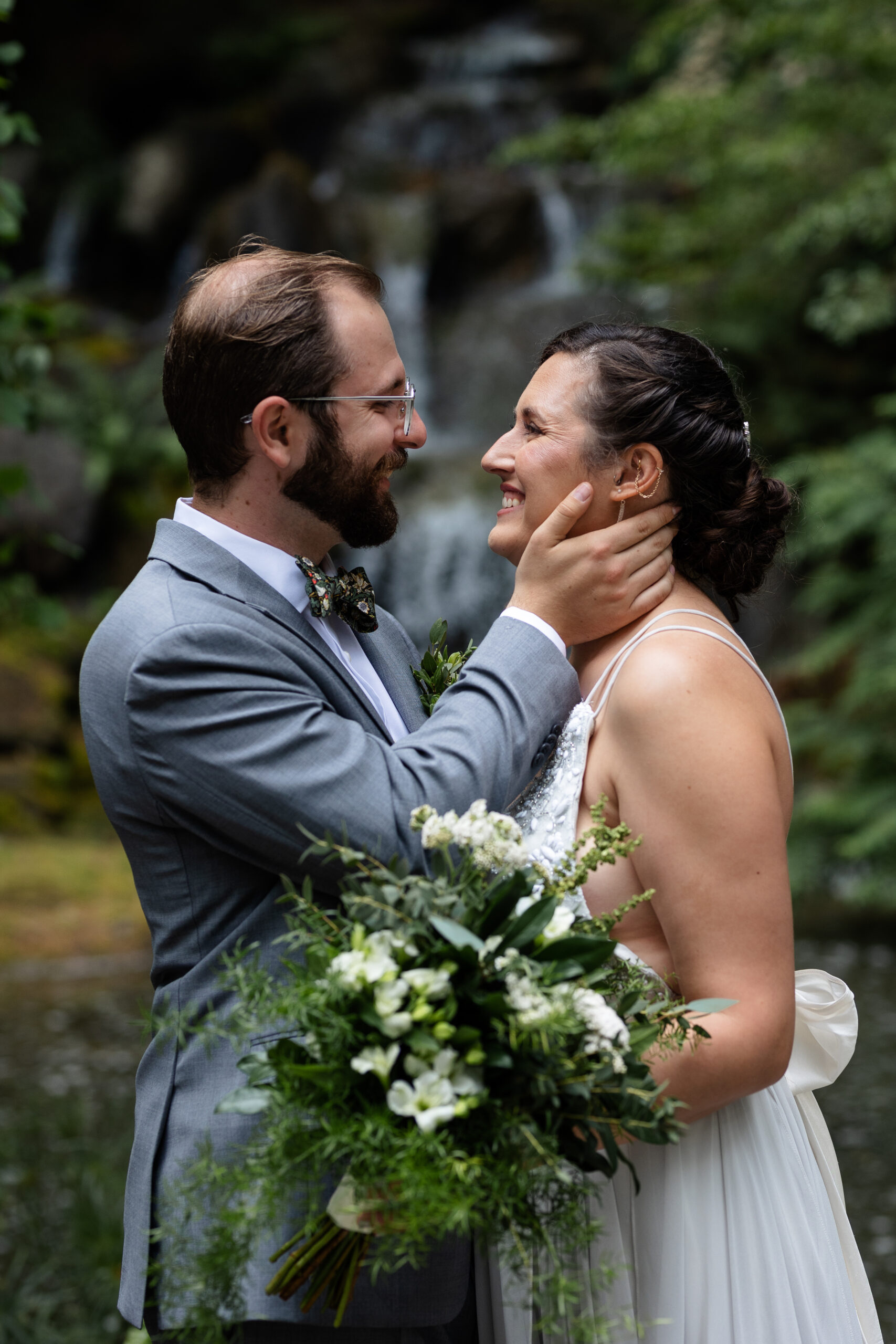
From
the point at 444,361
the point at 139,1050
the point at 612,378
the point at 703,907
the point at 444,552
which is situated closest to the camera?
the point at 703,907

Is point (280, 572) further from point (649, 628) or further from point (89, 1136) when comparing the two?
point (89, 1136)

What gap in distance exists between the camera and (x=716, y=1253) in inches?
84.4

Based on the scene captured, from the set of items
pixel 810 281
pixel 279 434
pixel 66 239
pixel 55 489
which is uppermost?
pixel 279 434

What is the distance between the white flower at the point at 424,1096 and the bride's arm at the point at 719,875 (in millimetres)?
505

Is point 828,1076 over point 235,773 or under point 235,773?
under

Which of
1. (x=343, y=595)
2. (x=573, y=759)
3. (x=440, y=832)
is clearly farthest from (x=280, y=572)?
(x=440, y=832)

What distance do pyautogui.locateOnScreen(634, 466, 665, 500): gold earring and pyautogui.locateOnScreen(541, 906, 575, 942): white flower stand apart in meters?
0.95

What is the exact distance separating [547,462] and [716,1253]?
4.64 ft

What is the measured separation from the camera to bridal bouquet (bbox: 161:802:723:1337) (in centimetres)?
157

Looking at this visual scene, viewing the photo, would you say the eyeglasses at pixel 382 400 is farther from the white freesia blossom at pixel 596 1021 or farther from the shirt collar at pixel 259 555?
the white freesia blossom at pixel 596 1021

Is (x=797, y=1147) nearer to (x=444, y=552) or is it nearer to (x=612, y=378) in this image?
(x=612, y=378)

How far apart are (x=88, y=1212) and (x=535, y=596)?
3192 mm

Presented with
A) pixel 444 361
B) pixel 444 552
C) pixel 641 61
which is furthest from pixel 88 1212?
pixel 444 361

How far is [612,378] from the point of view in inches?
94.9
